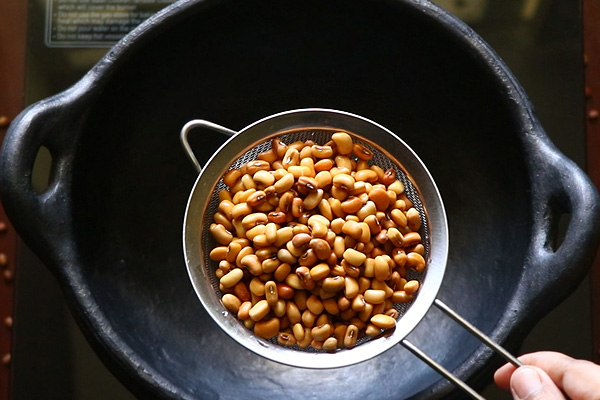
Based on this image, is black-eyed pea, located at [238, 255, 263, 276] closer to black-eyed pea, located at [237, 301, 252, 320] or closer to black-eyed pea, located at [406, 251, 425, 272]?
black-eyed pea, located at [237, 301, 252, 320]

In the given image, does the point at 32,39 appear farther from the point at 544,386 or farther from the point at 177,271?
A: the point at 544,386

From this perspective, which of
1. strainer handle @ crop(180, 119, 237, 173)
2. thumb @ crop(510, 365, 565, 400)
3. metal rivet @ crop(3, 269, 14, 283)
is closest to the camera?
thumb @ crop(510, 365, 565, 400)

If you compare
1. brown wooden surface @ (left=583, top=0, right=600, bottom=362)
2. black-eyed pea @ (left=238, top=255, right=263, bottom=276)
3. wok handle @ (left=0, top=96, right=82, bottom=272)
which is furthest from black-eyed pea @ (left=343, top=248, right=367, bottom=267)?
brown wooden surface @ (left=583, top=0, right=600, bottom=362)

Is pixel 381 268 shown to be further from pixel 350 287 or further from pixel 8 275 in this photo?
pixel 8 275

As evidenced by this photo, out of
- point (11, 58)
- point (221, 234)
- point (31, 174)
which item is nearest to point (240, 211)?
point (221, 234)

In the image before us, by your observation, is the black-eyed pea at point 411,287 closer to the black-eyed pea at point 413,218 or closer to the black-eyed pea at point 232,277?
the black-eyed pea at point 413,218

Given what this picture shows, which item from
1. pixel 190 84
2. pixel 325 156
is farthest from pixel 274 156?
pixel 190 84
